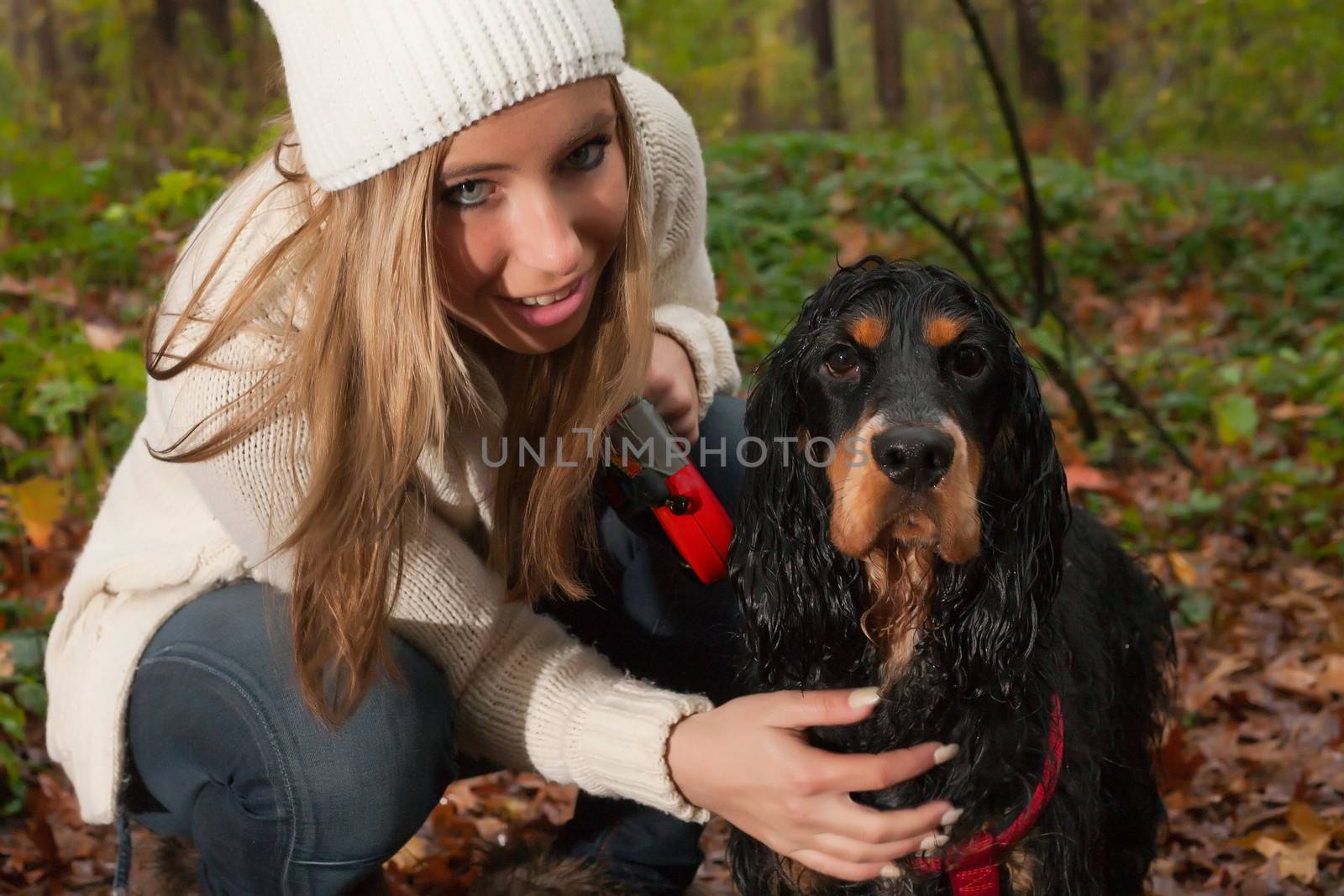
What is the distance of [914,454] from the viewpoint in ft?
5.36

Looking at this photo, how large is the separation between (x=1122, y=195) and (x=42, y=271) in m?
5.96

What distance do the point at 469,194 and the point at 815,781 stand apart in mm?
1009

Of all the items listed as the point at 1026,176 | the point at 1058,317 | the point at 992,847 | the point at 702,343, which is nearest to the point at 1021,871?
the point at 992,847

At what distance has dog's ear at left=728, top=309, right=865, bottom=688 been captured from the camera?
1951 mm

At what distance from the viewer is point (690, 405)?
2455 mm

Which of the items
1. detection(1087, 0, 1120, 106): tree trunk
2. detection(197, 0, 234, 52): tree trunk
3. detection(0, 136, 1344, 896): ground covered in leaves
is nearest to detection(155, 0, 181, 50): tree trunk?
detection(197, 0, 234, 52): tree trunk

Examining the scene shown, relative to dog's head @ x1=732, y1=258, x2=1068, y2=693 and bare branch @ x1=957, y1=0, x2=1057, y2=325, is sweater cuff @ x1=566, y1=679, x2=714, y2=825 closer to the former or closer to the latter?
dog's head @ x1=732, y1=258, x2=1068, y2=693

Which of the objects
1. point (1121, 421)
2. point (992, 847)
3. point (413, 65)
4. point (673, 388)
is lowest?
point (1121, 421)

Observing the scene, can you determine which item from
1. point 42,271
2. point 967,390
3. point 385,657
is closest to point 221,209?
point 385,657

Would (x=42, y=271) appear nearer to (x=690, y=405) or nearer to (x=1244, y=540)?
(x=690, y=405)

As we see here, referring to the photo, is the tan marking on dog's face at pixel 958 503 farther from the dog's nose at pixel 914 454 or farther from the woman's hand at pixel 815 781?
the woman's hand at pixel 815 781

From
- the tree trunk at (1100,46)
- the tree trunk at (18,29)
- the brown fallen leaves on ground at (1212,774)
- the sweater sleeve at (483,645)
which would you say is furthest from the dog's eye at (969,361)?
the tree trunk at (18,29)

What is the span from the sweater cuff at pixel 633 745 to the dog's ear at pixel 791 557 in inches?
7.1

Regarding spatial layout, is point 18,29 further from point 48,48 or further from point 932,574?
point 932,574
